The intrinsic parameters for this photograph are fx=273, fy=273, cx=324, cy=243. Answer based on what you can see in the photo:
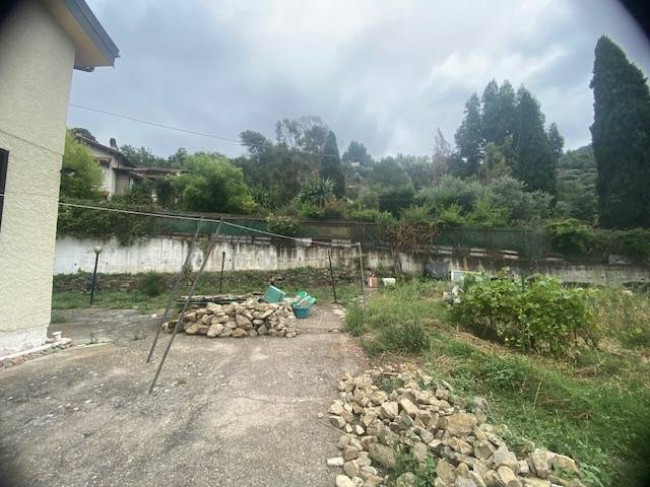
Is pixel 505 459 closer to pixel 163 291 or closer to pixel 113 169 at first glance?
pixel 163 291

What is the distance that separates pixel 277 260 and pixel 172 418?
793 cm

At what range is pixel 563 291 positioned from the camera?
377 cm

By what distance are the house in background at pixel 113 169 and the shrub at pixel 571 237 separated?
21.8m

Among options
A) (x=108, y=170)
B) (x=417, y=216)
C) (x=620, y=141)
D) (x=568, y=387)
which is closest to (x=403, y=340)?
(x=568, y=387)

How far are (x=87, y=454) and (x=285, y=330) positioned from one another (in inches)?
125

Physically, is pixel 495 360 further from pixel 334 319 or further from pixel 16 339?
pixel 16 339

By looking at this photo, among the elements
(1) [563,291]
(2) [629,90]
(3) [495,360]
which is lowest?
(3) [495,360]

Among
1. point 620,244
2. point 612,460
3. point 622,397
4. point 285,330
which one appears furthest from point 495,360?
point 620,244

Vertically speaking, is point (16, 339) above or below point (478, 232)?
below

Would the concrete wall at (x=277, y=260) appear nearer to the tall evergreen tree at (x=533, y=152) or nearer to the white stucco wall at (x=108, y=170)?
the tall evergreen tree at (x=533, y=152)

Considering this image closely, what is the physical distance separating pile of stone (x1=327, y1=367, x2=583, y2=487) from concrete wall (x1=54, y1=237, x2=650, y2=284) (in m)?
7.85

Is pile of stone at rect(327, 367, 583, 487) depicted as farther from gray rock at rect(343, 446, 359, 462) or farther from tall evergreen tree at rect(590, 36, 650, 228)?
tall evergreen tree at rect(590, 36, 650, 228)

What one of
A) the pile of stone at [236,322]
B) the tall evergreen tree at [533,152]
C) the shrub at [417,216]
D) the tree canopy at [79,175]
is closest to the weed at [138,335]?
the pile of stone at [236,322]

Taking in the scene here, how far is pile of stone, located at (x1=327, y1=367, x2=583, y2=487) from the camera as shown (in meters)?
1.61
